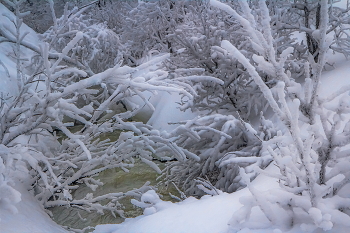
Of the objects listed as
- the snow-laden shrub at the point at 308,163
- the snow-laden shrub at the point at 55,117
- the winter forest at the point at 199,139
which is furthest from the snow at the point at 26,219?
the snow-laden shrub at the point at 308,163

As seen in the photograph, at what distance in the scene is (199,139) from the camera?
3.45 metres

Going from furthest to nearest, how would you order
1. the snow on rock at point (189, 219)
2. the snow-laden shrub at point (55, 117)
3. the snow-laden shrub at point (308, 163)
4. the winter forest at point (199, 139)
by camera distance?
the snow-laden shrub at point (55, 117) < the snow on rock at point (189, 219) < the winter forest at point (199, 139) < the snow-laden shrub at point (308, 163)

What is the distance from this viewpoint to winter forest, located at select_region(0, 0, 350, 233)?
4.21 ft

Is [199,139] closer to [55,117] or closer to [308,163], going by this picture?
[55,117]

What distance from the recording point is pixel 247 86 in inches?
199

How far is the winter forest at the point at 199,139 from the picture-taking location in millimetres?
1283

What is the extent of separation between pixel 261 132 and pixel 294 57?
1.86 m

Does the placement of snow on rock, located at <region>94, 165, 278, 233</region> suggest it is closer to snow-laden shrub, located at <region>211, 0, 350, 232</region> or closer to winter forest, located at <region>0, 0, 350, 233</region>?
winter forest, located at <region>0, 0, 350, 233</region>

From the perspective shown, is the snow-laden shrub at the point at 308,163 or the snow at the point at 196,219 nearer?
the snow-laden shrub at the point at 308,163

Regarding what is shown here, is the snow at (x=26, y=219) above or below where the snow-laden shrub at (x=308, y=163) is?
below

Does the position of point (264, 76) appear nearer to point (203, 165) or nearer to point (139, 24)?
point (203, 165)

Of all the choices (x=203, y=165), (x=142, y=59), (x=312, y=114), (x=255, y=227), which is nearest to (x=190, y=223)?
(x=255, y=227)

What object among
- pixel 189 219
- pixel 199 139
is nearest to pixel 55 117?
pixel 189 219

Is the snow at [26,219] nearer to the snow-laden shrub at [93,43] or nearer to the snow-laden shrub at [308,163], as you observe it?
the snow-laden shrub at [308,163]
